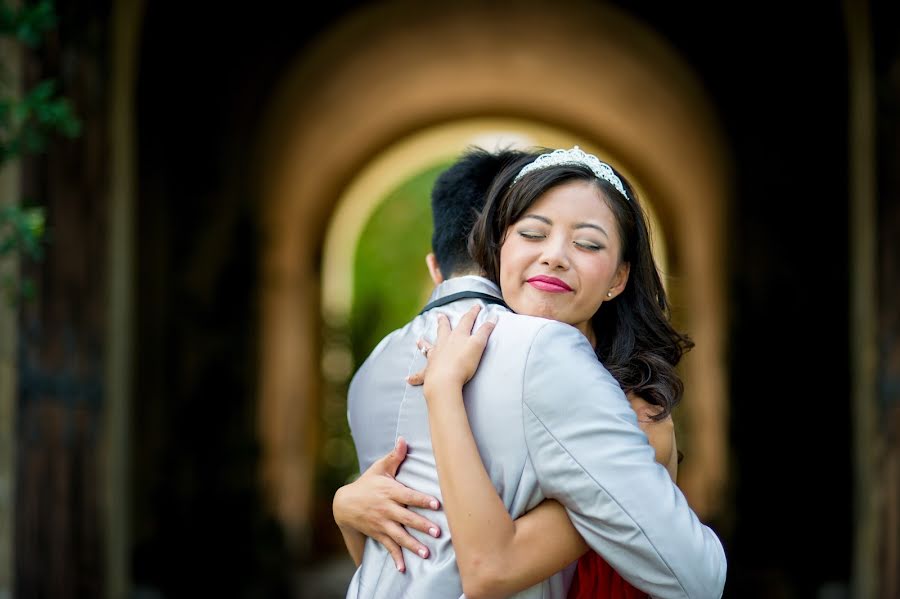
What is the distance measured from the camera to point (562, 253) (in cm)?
194

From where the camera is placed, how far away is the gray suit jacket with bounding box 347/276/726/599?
1.72 m

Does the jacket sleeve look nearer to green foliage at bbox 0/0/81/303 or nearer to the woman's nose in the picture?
the woman's nose

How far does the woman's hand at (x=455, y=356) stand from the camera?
6.00ft

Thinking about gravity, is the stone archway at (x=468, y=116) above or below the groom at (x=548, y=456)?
above

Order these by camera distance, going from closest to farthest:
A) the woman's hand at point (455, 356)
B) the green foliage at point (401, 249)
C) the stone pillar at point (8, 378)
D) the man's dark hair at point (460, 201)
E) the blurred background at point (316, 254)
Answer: the woman's hand at point (455, 356), the man's dark hair at point (460, 201), the stone pillar at point (8, 378), the blurred background at point (316, 254), the green foliage at point (401, 249)

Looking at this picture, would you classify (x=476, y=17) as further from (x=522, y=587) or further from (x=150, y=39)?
(x=522, y=587)

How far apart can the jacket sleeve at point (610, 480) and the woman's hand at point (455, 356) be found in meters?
0.10

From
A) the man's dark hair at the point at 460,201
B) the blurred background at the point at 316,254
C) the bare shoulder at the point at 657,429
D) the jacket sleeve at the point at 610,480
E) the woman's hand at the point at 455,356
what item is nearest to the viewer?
the jacket sleeve at the point at 610,480

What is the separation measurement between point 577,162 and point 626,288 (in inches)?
10.3

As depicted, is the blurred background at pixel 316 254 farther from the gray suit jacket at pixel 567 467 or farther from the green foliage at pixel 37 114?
the gray suit jacket at pixel 567 467

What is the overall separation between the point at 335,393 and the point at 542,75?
10.6 ft

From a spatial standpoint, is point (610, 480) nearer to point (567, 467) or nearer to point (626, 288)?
point (567, 467)

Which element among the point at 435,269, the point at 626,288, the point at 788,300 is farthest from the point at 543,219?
the point at 788,300

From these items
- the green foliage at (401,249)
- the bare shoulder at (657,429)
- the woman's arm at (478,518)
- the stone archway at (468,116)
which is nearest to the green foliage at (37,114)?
the woman's arm at (478,518)
